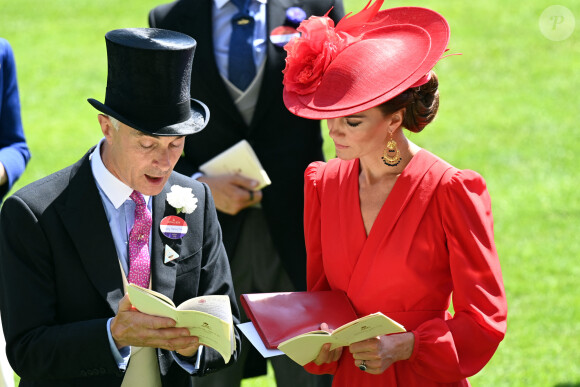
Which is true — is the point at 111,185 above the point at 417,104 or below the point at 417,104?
below

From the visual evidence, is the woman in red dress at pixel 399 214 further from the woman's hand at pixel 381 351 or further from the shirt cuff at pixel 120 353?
the shirt cuff at pixel 120 353

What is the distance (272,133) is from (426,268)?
5.23 ft

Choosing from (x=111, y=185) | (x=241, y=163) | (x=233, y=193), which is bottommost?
(x=233, y=193)

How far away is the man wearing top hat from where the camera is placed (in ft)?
11.5

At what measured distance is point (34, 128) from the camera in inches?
478

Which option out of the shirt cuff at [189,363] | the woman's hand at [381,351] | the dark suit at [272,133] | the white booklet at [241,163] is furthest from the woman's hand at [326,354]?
the white booklet at [241,163]

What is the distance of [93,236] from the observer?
11.9 feet

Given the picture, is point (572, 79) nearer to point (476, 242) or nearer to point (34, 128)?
point (34, 128)

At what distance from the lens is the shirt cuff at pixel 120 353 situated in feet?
11.5

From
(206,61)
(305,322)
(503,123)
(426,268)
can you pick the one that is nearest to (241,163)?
(206,61)

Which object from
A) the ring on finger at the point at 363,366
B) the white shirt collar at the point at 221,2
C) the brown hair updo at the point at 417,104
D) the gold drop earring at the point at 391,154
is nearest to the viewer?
the ring on finger at the point at 363,366

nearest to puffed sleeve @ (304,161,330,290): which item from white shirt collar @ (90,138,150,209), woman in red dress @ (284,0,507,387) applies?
woman in red dress @ (284,0,507,387)

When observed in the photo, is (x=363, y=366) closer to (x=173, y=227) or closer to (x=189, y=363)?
(x=189, y=363)

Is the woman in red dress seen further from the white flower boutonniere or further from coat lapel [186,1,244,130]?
coat lapel [186,1,244,130]
